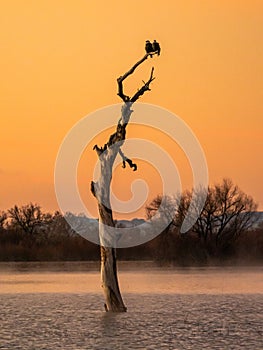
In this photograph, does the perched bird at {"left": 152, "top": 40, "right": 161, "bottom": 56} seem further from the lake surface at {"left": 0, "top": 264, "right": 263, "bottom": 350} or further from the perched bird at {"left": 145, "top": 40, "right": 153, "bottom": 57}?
the lake surface at {"left": 0, "top": 264, "right": 263, "bottom": 350}

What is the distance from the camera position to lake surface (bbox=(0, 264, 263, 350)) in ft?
A: 76.0

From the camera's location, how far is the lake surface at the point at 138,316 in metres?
23.2

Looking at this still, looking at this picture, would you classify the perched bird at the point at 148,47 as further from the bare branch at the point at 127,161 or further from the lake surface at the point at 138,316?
the lake surface at the point at 138,316

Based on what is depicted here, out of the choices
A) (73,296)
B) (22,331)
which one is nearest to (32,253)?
(73,296)

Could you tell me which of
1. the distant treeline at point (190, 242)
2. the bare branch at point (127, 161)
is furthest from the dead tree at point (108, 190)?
the distant treeline at point (190, 242)

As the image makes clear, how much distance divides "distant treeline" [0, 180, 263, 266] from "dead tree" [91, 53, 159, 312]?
44.5m

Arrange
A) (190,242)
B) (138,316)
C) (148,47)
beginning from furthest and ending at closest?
(190,242) → (148,47) → (138,316)

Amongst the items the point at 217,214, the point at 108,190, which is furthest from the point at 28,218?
the point at 108,190

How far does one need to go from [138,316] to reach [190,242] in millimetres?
49969

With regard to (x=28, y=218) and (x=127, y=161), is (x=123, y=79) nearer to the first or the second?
(x=127, y=161)

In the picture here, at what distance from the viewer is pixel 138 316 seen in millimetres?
29828

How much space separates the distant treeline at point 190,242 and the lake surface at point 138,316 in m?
27.4

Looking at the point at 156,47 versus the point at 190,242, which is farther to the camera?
the point at 190,242

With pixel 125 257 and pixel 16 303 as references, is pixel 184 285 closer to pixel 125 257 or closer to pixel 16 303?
pixel 16 303
